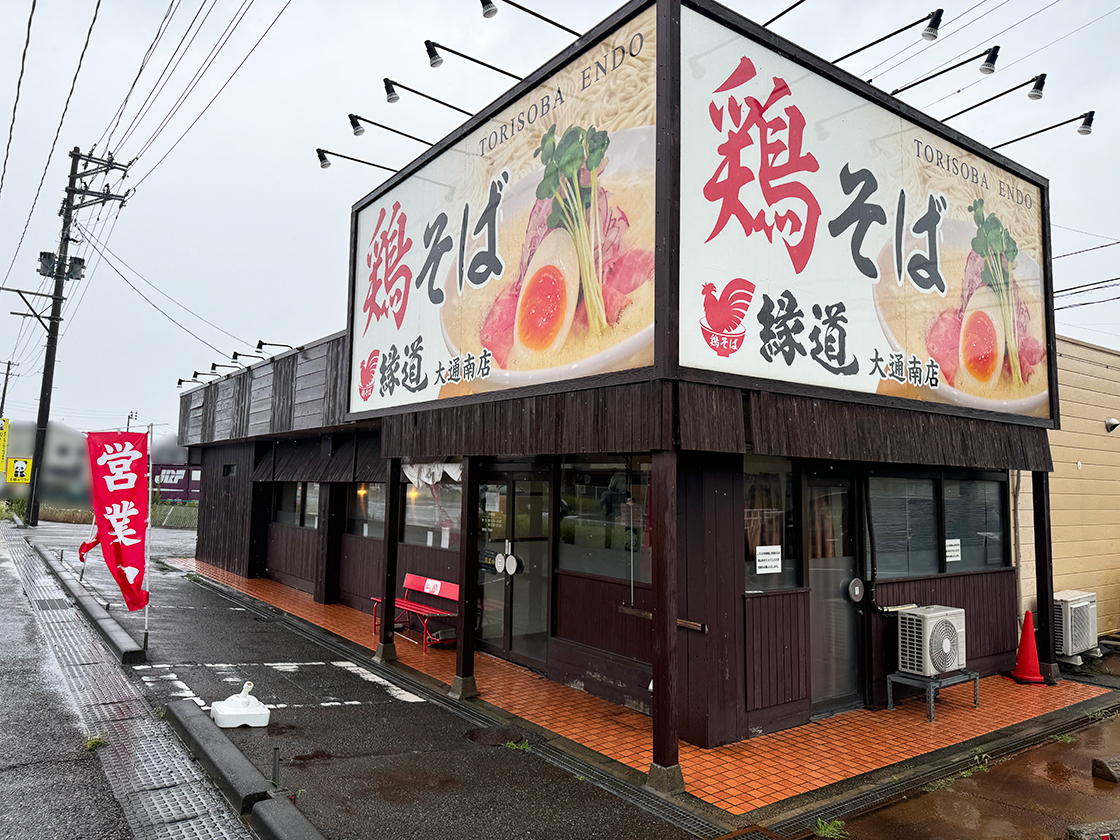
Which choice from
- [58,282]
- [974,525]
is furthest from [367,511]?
[58,282]

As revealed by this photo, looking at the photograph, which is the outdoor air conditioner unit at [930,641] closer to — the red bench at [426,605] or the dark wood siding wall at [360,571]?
the red bench at [426,605]

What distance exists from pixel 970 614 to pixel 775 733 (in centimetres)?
396

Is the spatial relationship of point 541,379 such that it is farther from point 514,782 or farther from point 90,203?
point 90,203

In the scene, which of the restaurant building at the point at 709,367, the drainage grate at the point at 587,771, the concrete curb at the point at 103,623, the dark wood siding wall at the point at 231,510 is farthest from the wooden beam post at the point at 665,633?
the dark wood siding wall at the point at 231,510

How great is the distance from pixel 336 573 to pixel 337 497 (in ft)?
5.21

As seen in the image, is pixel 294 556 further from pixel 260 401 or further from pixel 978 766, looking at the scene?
pixel 978 766

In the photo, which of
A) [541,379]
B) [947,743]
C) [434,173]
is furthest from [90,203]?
[947,743]

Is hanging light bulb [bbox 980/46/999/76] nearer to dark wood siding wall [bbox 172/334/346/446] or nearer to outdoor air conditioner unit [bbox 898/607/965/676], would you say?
outdoor air conditioner unit [bbox 898/607/965/676]

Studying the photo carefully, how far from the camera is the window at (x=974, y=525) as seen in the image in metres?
9.20

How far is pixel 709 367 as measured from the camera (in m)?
5.78

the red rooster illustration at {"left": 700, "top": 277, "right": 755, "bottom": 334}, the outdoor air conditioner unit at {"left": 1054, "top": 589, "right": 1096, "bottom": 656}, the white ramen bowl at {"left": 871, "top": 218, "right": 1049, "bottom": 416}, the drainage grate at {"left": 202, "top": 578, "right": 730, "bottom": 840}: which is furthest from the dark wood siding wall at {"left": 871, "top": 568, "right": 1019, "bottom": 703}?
the red rooster illustration at {"left": 700, "top": 277, "right": 755, "bottom": 334}

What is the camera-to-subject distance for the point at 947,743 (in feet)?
22.3

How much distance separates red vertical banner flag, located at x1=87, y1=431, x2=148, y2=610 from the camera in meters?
9.50

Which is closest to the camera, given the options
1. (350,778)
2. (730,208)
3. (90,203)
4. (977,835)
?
(977,835)
